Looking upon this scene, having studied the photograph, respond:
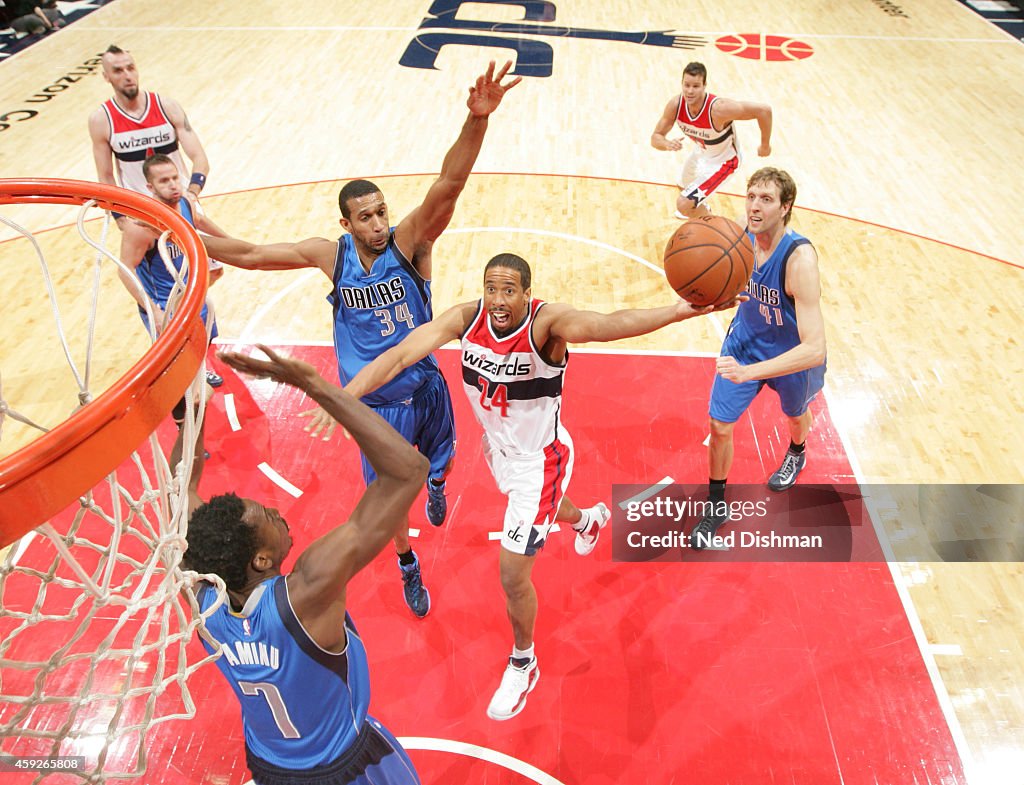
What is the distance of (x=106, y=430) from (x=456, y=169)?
8.76ft

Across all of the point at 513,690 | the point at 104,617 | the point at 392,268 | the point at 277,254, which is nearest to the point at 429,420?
the point at 392,268

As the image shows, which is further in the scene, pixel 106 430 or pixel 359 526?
pixel 359 526

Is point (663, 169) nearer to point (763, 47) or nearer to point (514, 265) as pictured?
point (763, 47)

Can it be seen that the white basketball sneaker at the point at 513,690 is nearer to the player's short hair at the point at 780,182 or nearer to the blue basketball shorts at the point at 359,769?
the blue basketball shorts at the point at 359,769

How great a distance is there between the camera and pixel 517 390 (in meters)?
4.03

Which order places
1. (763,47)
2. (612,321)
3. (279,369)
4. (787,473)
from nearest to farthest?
(279,369)
(612,321)
(787,473)
(763,47)

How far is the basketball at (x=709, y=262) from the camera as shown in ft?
12.3

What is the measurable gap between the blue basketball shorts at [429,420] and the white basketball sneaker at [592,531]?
889mm

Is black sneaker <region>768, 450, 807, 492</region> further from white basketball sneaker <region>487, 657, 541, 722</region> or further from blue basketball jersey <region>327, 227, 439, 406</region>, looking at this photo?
blue basketball jersey <region>327, 227, 439, 406</region>

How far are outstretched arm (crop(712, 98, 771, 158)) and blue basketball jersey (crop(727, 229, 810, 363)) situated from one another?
3.06 metres

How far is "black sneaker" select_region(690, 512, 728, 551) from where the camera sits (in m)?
5.05

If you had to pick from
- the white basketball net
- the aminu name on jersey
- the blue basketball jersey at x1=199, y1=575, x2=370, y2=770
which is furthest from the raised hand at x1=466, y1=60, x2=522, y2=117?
the blue basketball jersey at x1=199, y1=575, x2=370, y2=770

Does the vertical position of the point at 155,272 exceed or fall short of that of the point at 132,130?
it falls short

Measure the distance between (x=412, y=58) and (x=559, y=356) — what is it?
10.4 meters
